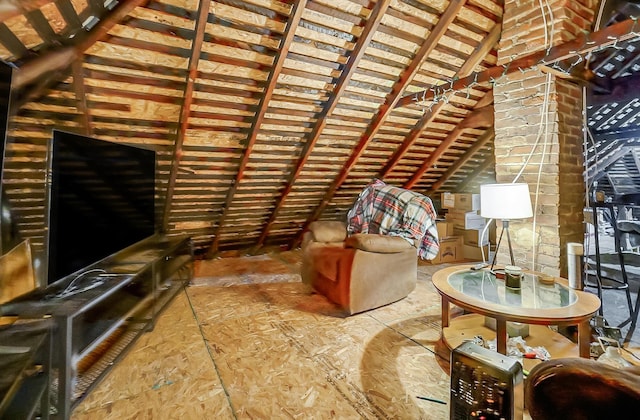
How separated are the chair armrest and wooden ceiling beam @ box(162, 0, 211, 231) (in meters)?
1.81

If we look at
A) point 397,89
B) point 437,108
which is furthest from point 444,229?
point 397,89

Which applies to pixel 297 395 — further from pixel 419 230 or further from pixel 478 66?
pixel 478 66

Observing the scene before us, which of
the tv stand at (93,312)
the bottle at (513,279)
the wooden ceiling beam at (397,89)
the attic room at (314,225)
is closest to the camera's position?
the tv stand at (93,312)

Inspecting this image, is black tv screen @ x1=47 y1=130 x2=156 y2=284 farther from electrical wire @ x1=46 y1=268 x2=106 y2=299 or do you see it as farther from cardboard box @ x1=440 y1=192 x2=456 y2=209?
cardboard box @ x1=440 y1=192 x2=456 y2=209

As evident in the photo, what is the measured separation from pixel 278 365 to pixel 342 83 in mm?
2478

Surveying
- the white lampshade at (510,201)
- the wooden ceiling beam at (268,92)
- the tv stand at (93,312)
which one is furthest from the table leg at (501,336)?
the wooden ceiling beam at (268,92)

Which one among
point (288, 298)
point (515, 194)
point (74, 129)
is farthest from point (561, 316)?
point (74, 129)

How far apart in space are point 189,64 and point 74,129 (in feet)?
3.80

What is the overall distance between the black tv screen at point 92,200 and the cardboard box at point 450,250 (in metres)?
3.81

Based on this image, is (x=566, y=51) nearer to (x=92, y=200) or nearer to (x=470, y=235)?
(x=470, y=235)

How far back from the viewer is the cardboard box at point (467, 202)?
4.62 meters

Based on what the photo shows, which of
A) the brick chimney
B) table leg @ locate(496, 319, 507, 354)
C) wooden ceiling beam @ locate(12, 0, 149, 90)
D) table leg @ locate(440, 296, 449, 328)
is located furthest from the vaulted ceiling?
table leg @ locate(496, 319, 507, 354)

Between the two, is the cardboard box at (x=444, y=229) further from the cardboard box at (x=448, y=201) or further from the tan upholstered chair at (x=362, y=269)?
the tan upholstered chair at (x=362, y=269)

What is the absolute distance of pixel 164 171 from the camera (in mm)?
3324
